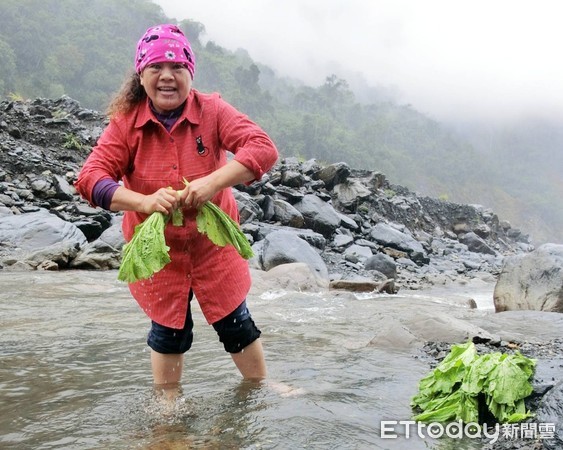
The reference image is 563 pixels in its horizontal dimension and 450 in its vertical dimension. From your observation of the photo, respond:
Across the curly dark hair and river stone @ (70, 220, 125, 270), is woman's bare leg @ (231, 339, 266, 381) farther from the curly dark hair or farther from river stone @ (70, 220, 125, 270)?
river stone @ (70, 220, 125, 270)

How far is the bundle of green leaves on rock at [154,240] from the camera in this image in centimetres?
226

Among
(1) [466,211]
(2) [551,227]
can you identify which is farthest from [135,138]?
(2) [551,227]

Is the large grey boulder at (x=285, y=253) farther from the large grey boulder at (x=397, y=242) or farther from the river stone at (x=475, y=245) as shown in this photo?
the river stone at (x=475, y=245)

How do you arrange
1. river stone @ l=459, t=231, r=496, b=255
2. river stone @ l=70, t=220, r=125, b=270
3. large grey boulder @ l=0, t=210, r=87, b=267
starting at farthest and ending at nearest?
river stone @ l=459, t=231, r=496, b=255
river stone @ l=70, t=220, r=125, b=270
large grey boulder @ l=0, t=210, r=87, b=267

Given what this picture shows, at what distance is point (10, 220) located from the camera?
9.68m

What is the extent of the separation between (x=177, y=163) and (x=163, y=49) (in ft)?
1.68

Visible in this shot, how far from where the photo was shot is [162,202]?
2.26 metres

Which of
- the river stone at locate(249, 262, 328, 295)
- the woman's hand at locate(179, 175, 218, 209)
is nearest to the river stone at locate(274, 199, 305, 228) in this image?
the river stone at locate(249, 262, 328, 295)

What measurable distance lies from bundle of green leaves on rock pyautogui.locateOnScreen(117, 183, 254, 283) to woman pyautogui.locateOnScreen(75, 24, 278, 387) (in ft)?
0.23

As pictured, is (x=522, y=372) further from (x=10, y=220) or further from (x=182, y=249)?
(x=10, y=220)

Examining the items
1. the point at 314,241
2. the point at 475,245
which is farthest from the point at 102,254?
the point at 475,245

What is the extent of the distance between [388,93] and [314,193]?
12660 centimetres

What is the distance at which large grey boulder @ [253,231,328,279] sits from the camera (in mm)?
10234

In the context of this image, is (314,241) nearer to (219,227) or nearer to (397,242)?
(397,242)
